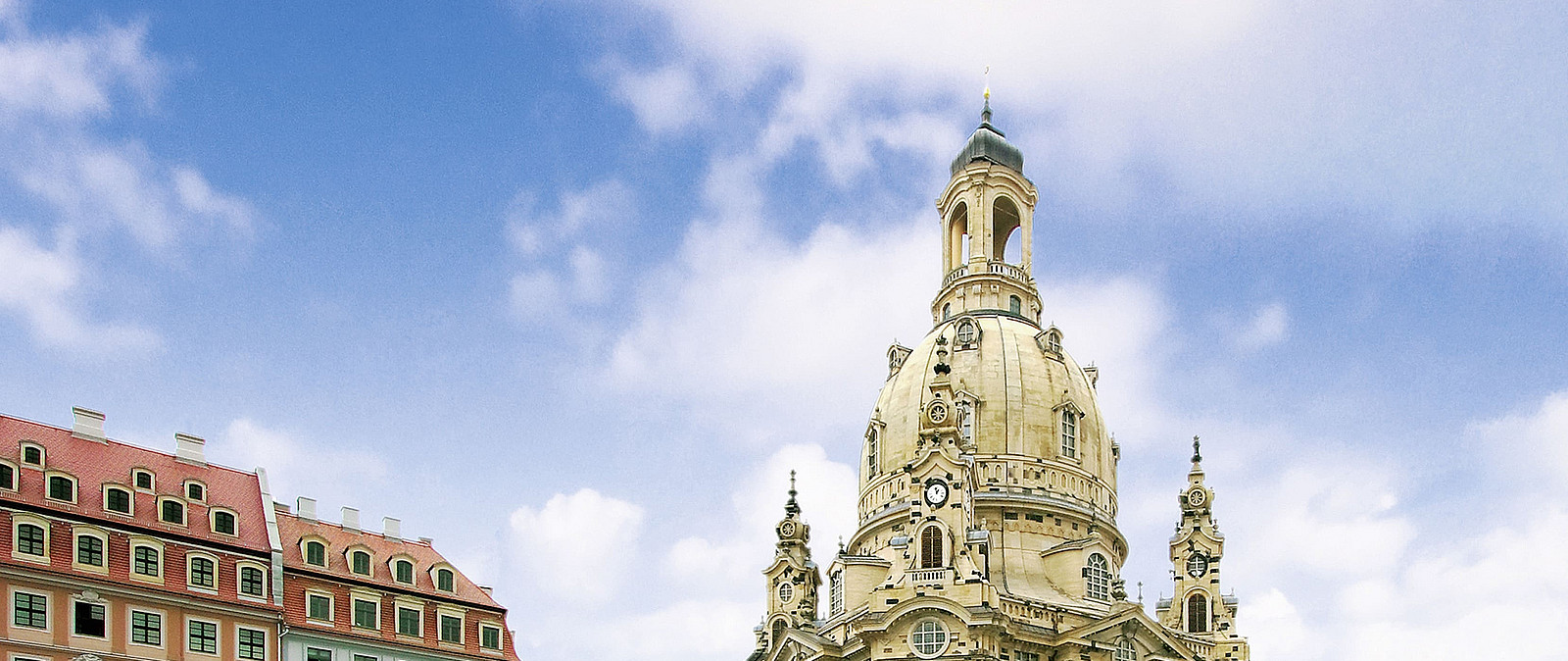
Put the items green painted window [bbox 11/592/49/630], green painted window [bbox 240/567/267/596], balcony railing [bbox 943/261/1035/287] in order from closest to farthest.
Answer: green painted window [bbox 11/592/49/630] → green painted window [bbox 240/567/267/596] → balcony railing [bbox 943/261/1035/287]

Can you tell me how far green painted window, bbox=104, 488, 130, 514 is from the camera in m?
62.5

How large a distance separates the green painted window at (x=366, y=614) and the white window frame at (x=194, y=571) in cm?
733

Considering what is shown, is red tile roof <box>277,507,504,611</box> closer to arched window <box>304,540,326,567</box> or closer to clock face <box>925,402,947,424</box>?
arched window <box>304,540,326,567</box>

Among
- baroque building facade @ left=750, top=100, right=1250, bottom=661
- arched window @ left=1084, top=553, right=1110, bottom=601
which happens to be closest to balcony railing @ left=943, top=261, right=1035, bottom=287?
baroque building facade @ left=750, top=100, right=1250, bottom=661

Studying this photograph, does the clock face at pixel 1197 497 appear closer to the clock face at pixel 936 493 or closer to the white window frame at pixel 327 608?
the clock face at pixel 936 493

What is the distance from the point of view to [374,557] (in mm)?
72125

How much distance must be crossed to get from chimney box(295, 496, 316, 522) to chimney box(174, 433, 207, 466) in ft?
17.4

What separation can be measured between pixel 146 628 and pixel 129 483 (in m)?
6.80

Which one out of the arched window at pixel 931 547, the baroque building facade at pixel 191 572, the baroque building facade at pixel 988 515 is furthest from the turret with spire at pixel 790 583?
the baroque building facade at pixel 191 572

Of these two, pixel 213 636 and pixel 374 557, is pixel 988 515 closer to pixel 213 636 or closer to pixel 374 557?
pixel 374 557

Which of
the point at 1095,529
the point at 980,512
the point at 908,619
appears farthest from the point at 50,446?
the point at 1095,529

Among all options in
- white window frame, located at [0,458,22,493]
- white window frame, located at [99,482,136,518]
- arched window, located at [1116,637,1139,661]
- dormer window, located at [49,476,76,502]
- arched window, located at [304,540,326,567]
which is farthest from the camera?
arched window, located at [1116,637,1139,661]

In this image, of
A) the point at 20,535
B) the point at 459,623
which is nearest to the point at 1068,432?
the point at 459,623

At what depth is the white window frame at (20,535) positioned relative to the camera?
192ft
